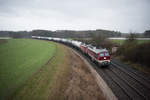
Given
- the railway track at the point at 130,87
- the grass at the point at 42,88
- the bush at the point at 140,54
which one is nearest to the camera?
the grass at the point at 42,88

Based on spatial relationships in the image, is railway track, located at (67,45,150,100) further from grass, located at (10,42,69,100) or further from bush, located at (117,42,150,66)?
grass, located at (10,42,69,100)

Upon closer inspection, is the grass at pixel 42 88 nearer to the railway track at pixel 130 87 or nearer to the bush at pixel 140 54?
the railway track at pixel 130 87

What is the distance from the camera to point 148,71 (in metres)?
12.8

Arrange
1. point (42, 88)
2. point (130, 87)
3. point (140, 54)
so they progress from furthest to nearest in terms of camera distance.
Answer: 1. point (140, 54)
2. point (130, 87)
3. point (42, 88)

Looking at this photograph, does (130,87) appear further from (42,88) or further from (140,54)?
(42,88)

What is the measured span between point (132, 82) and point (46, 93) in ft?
35.0

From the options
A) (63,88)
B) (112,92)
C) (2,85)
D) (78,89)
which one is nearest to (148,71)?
(112,92)

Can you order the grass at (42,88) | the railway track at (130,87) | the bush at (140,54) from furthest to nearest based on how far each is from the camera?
the bush at (140,54) → the railway track at (130,87) → the grass at (42,88)

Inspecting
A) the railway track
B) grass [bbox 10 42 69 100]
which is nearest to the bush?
the railway track

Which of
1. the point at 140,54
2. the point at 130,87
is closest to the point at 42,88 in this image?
the point at 130,87

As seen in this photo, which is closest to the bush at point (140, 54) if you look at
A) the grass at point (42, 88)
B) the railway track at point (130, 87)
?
the railway track at point (130, 87)

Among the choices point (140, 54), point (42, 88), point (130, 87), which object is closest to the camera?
point (42, 88)

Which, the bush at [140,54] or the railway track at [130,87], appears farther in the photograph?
the bush at [140,54]

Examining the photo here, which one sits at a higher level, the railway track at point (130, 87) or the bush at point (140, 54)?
the bush at point (140, 54)
